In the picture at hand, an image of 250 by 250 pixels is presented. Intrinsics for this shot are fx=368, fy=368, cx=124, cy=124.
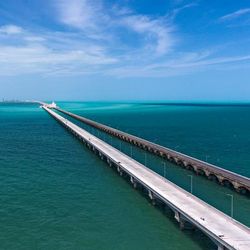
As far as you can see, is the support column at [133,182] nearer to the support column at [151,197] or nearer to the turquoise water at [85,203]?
the turquoise water at [85,203]

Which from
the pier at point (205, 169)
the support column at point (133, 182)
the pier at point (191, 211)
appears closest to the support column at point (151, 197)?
the pier at point (191, 211)

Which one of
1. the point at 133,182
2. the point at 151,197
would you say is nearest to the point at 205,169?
the point at 133,182

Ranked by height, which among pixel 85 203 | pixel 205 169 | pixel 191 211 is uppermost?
pixel 205 169

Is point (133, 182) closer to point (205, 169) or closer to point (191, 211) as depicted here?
point (205, 169)

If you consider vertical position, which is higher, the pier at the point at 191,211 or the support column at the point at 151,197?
the pier at the point at 191,211

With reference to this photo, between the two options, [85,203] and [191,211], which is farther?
[85,203]

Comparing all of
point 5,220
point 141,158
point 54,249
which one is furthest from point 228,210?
point 141,158

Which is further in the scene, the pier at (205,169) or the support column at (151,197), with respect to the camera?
the pier at (205,169)

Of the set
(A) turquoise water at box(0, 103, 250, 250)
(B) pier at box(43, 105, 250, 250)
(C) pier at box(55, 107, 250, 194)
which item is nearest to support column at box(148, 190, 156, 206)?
(B) pier at box(43, 105, 250, 250)

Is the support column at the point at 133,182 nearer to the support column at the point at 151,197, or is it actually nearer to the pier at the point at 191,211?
the pier at the point at 191,211

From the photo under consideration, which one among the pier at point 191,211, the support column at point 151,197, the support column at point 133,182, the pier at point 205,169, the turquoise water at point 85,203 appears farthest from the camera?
the support column at point 133,182

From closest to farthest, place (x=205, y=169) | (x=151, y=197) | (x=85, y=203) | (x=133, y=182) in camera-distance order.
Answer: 1. (x=85, y=203)
2. (x=151, y=197)
3. (x=133, y=182)
4. (x=205, y=169)

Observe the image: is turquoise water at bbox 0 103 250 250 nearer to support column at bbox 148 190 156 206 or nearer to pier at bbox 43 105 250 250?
support column at bbox 148 190 156 206

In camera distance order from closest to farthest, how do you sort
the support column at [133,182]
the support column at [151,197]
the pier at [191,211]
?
1. the pier at [191,211]
2. the support column at [151,197]
3. the support column at [133,182]
